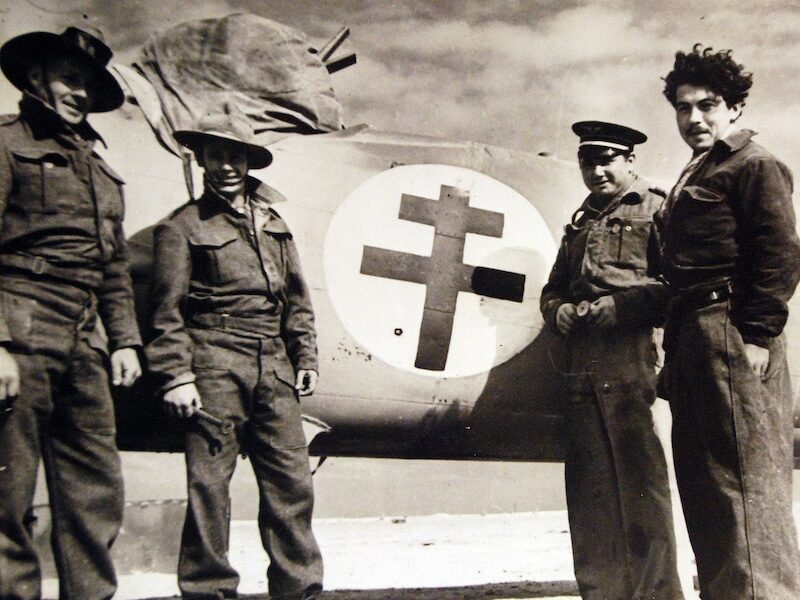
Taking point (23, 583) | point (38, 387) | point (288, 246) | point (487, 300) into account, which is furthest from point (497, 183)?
point (23, 583)

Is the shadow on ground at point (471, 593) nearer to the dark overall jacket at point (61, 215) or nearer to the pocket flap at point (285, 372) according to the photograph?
the pocket flap at point (285, 372)

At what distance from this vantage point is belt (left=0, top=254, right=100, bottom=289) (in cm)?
239

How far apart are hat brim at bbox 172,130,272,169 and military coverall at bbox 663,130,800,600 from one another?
1.61 metres

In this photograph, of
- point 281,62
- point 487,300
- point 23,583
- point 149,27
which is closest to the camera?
point 23,583

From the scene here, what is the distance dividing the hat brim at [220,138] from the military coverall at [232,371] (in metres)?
0.18

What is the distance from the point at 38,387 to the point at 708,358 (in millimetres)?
2254

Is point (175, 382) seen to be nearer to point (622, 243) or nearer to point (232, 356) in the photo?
point (232, 356)

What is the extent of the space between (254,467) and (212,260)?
75 centimetres

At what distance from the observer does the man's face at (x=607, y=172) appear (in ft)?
11.2

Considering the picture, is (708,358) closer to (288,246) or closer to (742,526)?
(742,526)

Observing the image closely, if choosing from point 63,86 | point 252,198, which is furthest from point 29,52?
point 252,198

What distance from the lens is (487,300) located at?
344cm

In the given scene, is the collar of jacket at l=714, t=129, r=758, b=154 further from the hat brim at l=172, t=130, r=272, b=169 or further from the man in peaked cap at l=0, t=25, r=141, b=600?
the man in peaked cap at l=0, t=25, r=141, b=600

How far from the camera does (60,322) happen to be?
2.44 metres
